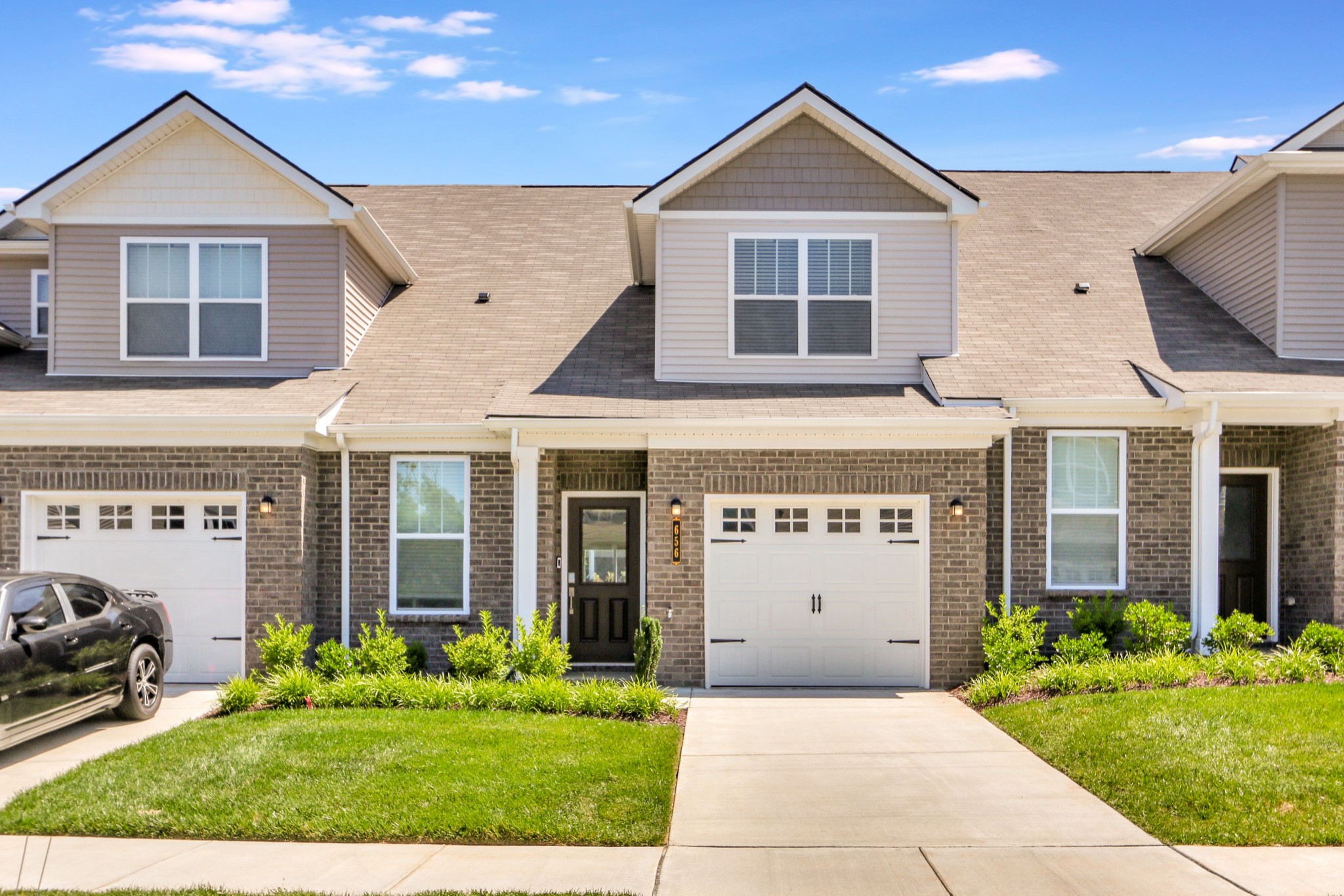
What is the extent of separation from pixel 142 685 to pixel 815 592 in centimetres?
713

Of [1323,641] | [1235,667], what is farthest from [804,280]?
[1323,641]

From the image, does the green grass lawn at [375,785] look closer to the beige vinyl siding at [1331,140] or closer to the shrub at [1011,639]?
the shrub at [1011,639]

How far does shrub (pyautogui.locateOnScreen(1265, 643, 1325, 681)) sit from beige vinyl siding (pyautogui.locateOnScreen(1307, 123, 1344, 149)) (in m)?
6.86

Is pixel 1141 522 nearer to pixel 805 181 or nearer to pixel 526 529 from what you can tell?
pixel 805 181

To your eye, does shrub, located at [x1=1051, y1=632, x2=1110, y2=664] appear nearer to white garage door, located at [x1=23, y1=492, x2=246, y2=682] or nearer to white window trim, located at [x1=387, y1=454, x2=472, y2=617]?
white window trim, located at [x1=387, y1=454, x2=472, y2=617]

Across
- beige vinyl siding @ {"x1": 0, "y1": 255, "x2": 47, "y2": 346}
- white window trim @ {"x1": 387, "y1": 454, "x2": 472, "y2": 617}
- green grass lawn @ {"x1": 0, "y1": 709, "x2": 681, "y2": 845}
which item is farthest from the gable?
green grass lawn @ {"x1": 0, "y1": 709, "x2": 681, "y2": 845}

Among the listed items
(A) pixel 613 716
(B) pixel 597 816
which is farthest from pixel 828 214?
(B) pixel 597 816

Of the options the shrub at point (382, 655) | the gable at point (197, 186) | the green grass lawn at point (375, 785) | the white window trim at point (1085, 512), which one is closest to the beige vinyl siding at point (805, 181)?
the white window trim at point (1085, 512)

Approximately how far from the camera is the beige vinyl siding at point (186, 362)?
14.1m

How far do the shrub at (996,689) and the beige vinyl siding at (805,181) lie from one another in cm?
609

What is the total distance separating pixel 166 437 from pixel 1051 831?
10.2 metres

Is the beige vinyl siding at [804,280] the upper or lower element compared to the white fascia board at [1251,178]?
lower

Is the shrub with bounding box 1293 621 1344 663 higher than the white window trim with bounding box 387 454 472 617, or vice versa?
the white window trim with bounding box 387 454 472 617

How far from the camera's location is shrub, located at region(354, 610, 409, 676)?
1184 cm
